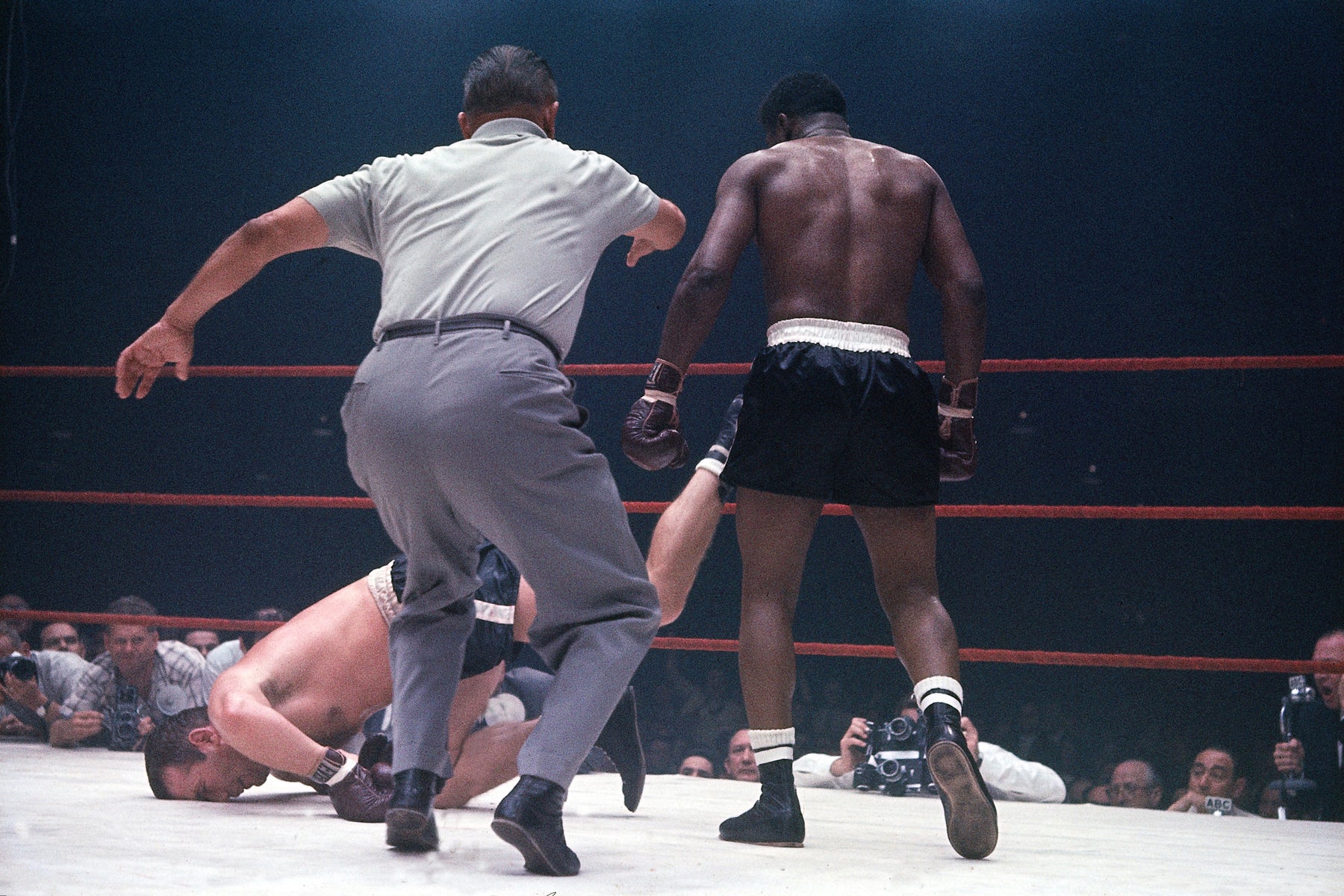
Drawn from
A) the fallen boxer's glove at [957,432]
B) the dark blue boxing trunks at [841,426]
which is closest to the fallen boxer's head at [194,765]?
the dark blue boxing trunks at [841,426]

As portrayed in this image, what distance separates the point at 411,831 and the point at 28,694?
184 centimetres

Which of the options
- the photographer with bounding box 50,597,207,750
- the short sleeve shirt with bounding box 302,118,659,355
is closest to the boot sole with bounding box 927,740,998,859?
the short sleeve shirt with bounding box 302,118,659,355

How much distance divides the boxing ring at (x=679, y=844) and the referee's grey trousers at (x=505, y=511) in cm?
17

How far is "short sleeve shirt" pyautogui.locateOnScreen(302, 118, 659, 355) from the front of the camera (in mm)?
1403

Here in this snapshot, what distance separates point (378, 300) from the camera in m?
4.52

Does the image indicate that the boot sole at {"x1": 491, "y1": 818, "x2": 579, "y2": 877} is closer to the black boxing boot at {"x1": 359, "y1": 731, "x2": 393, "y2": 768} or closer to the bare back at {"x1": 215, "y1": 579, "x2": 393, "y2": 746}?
the black boxing boot at {"x1": 359, "y1": 731, "x2": 393, "y2": 768}

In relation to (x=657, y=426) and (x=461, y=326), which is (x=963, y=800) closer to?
(x=657, y=426)

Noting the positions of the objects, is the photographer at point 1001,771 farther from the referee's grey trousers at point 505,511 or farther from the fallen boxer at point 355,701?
the referee's grey trousers at point 505,511

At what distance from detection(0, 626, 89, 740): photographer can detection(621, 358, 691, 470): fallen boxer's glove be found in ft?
5.81

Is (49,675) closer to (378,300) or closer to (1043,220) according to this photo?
(378,300)

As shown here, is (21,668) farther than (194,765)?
Yes

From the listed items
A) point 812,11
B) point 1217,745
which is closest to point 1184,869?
point 1217,745

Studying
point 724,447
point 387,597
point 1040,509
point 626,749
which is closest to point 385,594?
point 387,597

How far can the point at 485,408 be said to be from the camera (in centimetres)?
131
